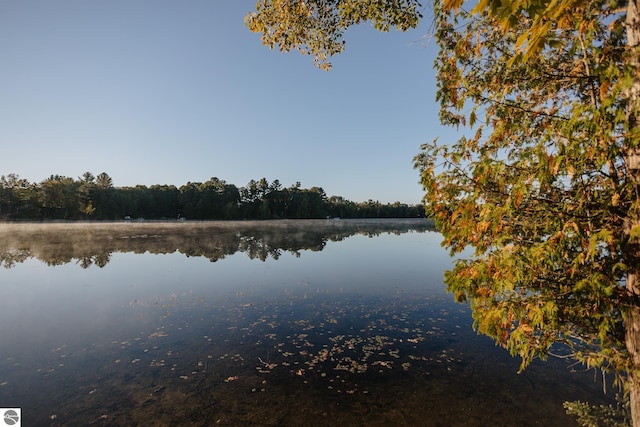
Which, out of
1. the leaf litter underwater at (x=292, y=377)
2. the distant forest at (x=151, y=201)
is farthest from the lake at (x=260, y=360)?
the distant forest at (x=151, y=201)

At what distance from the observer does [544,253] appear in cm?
398

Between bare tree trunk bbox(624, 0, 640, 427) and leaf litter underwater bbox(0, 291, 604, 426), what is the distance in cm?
394

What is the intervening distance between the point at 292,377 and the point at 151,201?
484 ft

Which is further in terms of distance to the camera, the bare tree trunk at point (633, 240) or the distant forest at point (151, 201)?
the distant forest at point (151, 201)

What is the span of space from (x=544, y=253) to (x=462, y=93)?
3212 mm

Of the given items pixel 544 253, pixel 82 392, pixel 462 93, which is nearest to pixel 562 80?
pixel 462 93

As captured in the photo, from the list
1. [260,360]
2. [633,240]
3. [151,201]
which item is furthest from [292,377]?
[151,201]

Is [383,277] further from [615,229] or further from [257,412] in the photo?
[615,229]

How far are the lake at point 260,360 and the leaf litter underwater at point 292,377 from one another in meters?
0.04

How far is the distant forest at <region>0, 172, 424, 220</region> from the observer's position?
121 meters

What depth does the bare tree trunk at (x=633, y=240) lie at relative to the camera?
3686 mm

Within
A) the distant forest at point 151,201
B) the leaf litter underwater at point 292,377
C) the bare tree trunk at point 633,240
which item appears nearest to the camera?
the bare tree trunk at point 633,240

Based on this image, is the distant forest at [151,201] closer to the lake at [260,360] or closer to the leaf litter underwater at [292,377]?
the lake at [260,360]

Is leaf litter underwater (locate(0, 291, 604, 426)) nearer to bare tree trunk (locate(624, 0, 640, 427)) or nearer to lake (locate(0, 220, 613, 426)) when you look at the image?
lake (locate(0, 220, 613, 426))
